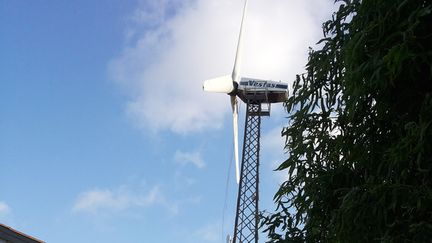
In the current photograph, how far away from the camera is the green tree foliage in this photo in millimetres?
8516

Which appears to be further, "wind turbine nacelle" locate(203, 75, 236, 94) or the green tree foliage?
"wind turbine nacelle" locate(203, 75, 236, 94)

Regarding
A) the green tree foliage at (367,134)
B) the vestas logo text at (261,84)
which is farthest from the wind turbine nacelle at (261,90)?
the green tree foliage at (367,134)

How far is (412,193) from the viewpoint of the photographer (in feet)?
27.2

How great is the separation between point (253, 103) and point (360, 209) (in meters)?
51.1

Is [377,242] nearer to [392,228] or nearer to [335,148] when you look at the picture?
[392,228]

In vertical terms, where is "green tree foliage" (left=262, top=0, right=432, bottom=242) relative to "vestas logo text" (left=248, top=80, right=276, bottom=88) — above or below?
below

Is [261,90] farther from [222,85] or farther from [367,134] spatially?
[367,134]

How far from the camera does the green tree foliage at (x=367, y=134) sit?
8.52 meters

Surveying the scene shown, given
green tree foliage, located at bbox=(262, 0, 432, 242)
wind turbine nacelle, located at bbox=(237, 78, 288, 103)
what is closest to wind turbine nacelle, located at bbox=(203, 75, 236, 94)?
wind turbine nacelle, located at bbox=(237, 78, 288, 103)

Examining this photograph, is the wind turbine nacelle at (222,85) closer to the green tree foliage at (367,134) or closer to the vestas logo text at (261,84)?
the vestas logo text at (261,84)

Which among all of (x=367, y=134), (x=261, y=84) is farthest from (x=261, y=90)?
(x=367, y=134)

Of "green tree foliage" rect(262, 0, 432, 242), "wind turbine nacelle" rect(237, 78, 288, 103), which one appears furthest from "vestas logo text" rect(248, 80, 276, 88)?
"green tree foliage" rect(262, 0, 432, 242)

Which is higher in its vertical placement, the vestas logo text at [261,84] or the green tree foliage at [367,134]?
the vestas logo text at [261,84]

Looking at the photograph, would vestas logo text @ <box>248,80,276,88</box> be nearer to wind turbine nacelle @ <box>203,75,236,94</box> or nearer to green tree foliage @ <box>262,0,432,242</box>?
wind turbine nacelle @ <box>203,75,236,94</box>
